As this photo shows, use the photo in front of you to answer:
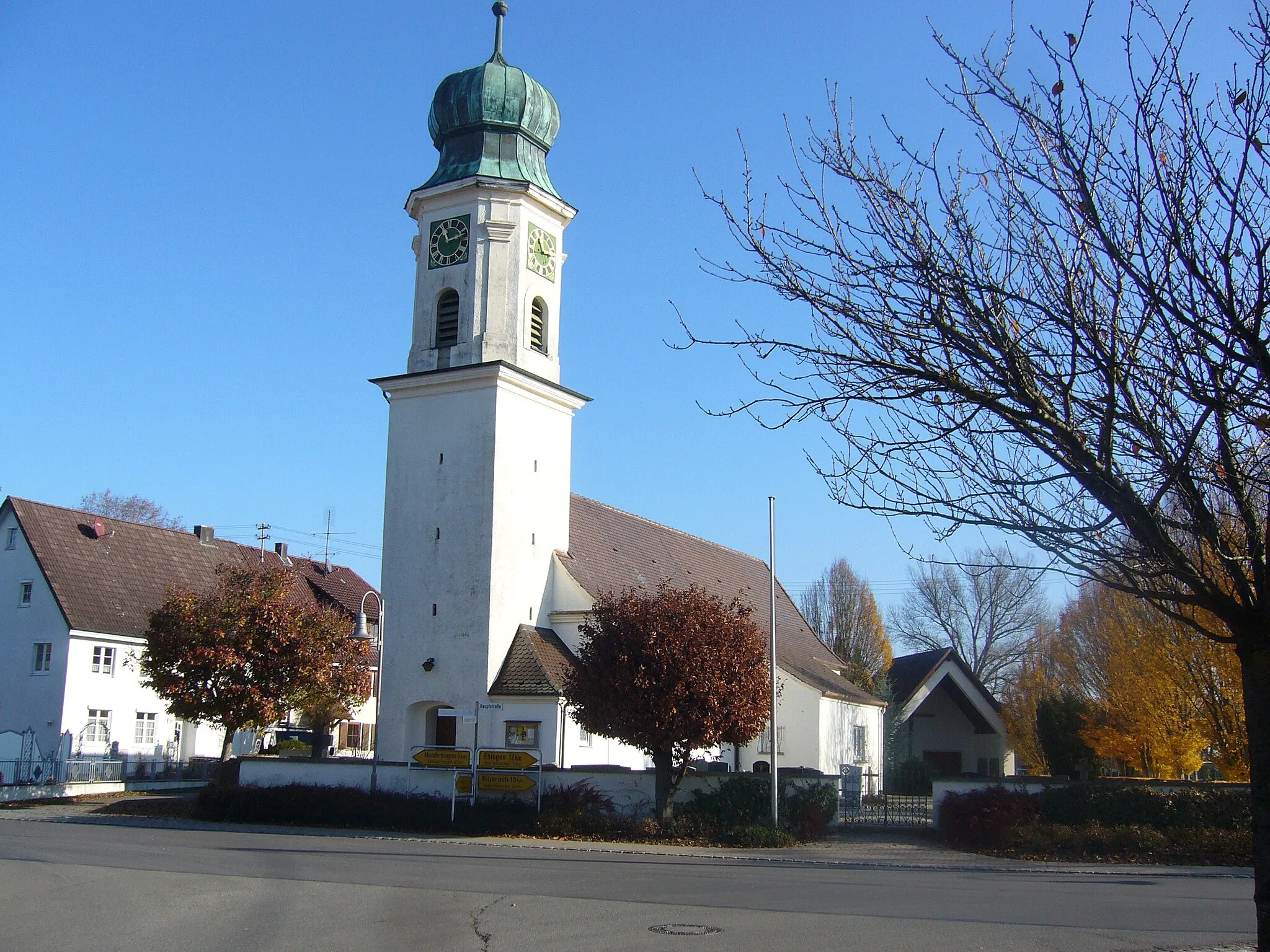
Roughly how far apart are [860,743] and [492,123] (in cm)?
2269

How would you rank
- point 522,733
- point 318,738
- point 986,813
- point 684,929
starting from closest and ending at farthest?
point 684,929 → point 986,813 → point 522,733 → point 318,738

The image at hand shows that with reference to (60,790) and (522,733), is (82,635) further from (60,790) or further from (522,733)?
(522,733)

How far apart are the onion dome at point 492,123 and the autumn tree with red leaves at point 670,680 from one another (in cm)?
1465

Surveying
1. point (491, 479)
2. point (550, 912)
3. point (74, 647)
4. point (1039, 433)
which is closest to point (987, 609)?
point (491, 479)

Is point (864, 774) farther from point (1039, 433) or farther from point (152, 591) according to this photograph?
point (1039, 433)

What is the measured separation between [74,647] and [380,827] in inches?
649

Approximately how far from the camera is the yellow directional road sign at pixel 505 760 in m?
25.6

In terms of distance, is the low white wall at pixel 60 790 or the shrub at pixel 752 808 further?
the low white wall at pixel 60 790

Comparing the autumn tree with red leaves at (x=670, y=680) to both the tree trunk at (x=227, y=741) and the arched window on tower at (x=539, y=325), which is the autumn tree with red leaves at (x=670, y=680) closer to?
the tree trunk at (x=227, y=741)

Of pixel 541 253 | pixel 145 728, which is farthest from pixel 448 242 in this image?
pixel 145 728

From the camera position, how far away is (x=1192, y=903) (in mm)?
14680

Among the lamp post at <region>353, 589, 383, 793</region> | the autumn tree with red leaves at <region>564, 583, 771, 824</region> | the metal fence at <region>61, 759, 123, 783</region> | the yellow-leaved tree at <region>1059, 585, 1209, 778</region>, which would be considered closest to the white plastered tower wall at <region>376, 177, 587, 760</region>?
the lamp post at <region>353, 589, 383, 793</region>

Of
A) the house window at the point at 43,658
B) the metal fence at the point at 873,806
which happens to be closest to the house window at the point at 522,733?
the metal fence at the point at 873,806

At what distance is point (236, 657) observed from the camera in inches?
1152
